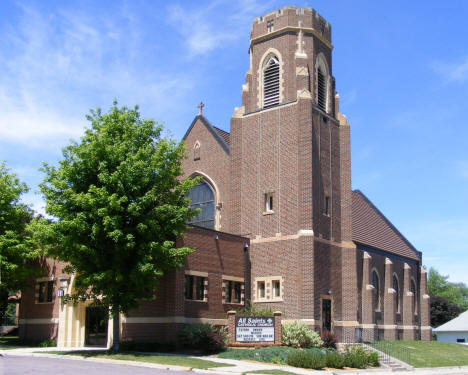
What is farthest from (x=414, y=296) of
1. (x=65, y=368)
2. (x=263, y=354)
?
(x=65, y=368)

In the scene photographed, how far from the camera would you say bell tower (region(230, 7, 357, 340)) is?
33.5 metres

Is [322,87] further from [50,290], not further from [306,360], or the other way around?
[50,290]

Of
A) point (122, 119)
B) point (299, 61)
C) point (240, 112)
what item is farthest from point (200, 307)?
point (299, 61)

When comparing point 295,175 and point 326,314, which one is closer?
point 326,314

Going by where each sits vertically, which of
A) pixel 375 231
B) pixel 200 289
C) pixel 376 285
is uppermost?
pixel 375 231

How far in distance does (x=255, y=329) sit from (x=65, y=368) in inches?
424

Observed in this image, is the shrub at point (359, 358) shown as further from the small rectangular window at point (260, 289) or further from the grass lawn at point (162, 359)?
the small rectangular window at point (260, 289)

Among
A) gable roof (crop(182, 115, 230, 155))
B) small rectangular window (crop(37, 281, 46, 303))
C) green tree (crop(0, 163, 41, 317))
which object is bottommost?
small rectangular window (crop(37, 281, 46, 303))

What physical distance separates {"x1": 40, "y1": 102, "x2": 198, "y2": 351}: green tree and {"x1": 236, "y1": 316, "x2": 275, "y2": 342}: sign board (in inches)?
184

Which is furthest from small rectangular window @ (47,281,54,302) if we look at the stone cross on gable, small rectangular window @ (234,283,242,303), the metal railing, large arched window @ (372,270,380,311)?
large arched window @ (372,270,380,311)

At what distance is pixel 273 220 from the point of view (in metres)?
34.8

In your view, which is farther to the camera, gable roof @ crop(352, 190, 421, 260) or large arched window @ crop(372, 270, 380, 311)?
gable roof @ crop(352, 190, 421, 260)

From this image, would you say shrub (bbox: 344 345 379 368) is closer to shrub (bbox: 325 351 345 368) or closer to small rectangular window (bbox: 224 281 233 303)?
shrub (bbox: 325 351 345 368)

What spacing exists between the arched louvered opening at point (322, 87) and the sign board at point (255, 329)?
1565cm
